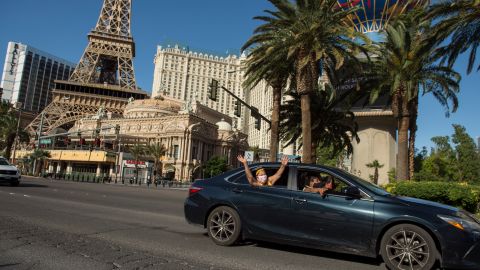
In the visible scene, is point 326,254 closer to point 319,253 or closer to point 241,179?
point 319,253

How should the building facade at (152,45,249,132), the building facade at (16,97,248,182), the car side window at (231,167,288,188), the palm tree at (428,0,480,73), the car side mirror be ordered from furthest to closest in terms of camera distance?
the building facade at (152,45,249,132), the building facade at (16,97,248,182), the palm tree at (428,0,480,73), the car side window at (231,167,288,188), the car side mirror

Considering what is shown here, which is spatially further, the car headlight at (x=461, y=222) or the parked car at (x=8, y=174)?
the parked car at (x=8, y=174)

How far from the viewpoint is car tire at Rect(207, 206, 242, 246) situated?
6.26m

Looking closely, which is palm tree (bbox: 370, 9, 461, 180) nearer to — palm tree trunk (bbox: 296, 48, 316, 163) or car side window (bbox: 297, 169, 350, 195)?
palm tree trunk (bbox: 296, 48, 316, 163)

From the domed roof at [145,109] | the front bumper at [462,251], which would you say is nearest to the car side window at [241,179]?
the front bumper at [462,251]

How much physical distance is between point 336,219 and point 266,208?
112cm

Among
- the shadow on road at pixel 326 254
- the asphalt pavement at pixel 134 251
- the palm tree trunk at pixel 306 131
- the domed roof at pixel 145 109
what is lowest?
the asphalt pavement at pixel 134 251

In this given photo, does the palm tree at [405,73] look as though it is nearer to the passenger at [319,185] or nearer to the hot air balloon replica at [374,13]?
the passenger at [319,185]

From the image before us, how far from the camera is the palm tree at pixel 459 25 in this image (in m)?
14.0

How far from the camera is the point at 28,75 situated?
14550 cm

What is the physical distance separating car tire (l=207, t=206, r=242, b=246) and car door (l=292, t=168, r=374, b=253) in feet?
3.48

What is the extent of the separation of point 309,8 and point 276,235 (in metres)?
14.8

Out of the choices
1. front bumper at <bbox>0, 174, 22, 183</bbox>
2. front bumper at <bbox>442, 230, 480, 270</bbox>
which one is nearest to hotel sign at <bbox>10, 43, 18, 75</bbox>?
front bumper at <bbox>0, 174, 22, 183</bbox>

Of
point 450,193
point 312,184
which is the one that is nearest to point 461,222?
point 312,184
